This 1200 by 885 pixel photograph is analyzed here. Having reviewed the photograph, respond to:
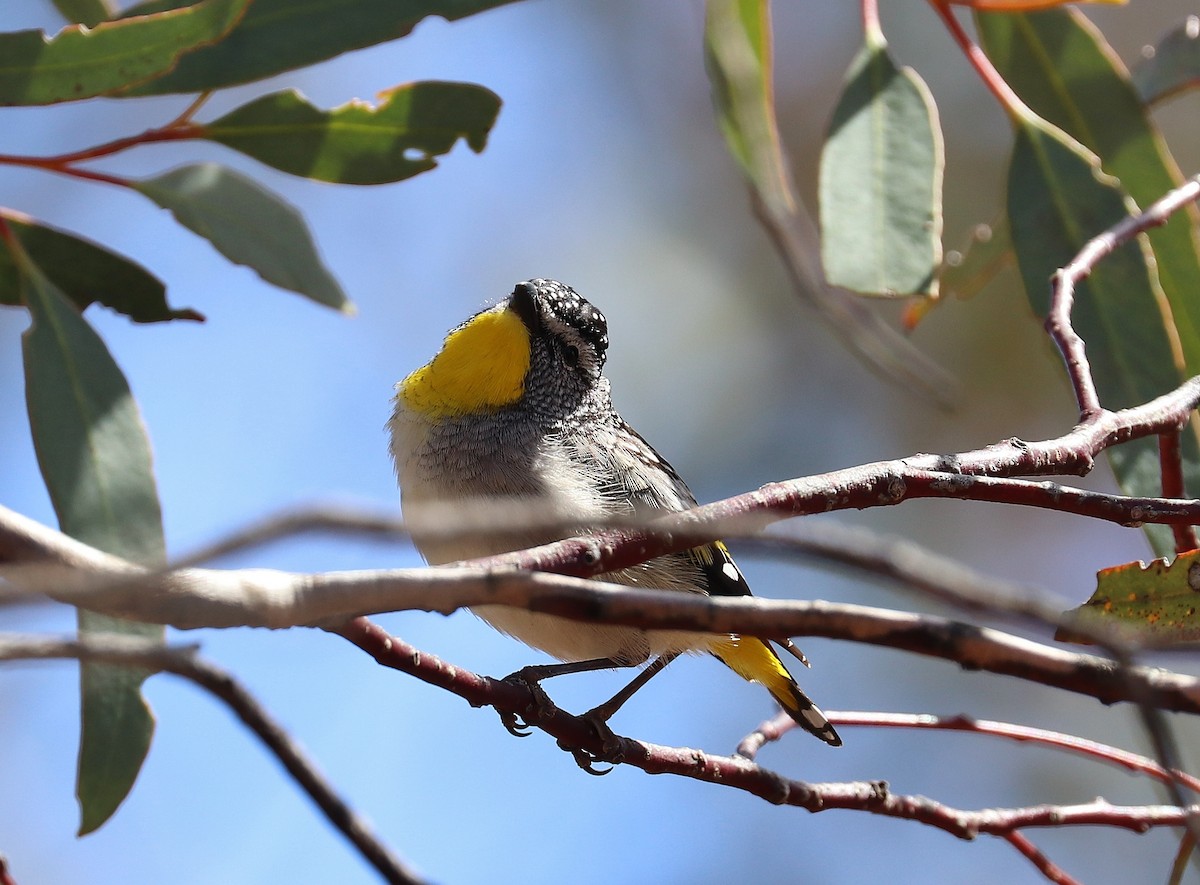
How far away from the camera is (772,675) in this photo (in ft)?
9.93

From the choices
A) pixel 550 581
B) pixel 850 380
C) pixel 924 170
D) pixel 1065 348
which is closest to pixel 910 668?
pixel 850 380

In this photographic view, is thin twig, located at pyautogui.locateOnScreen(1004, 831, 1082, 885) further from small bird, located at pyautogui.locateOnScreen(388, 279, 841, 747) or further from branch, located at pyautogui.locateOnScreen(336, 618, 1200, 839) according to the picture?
small bird, located at pyautogui.locateOnScreen(388, 279, 841, 747)

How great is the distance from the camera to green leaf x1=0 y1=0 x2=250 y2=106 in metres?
1.84

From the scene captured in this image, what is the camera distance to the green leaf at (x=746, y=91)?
7.61 ft

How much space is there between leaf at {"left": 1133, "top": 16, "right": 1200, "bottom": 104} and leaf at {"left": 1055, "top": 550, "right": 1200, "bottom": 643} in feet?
5.61

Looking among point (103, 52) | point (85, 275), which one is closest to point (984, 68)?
point (103, 52)

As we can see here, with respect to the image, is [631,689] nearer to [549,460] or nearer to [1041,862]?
[549,460]

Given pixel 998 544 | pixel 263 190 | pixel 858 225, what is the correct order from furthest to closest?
pixel 998 544 < pixel 263 190 < pixel 858 225

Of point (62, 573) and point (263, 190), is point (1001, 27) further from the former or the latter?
point (62, 573)

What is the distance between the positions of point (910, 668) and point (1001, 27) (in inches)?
154

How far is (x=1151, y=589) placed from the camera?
1.66m

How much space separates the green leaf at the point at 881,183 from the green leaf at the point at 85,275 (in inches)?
49.9

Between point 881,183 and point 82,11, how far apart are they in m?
1.79

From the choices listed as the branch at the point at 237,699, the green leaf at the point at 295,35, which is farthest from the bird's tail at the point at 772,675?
the branch at the point at 237,699
